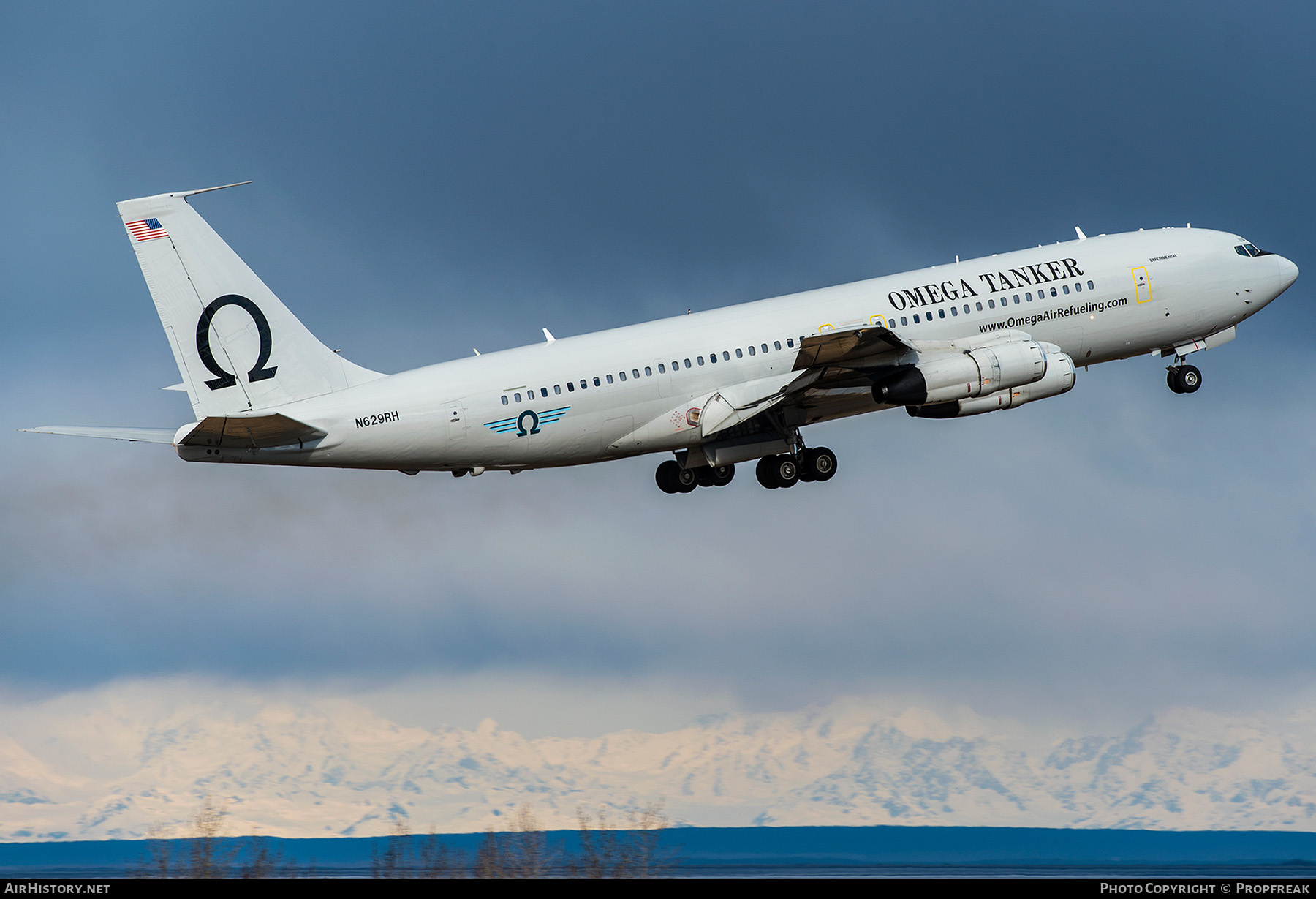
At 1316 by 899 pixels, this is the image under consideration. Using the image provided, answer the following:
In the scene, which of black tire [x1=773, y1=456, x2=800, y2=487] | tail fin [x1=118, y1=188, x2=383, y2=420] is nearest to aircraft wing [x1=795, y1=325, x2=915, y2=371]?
black tire [x1=773, y1=456, x2=800, y2=487]

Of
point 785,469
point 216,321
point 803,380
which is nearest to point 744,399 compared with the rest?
point 803,380

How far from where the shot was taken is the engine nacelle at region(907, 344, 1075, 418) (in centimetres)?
4191

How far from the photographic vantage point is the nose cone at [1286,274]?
49531 millimetres

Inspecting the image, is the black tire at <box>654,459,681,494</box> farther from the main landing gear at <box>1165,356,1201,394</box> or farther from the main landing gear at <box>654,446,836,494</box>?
the main landing gear at <box>1165,356,1201,394</box>

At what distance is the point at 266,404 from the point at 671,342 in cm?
1177

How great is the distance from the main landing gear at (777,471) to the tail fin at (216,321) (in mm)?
12533

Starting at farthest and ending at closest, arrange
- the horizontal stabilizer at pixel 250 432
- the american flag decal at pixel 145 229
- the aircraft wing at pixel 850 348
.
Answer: the aircraft wing at pixel 850 348 → the american flag decal at pixel 145 229 → the horizontal stabilizer at pixel 250 432

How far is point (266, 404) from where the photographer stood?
123ft

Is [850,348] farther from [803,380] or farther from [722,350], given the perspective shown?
[722,350]

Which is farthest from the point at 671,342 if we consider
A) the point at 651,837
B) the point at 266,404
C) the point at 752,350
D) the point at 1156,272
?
the point at 651,837

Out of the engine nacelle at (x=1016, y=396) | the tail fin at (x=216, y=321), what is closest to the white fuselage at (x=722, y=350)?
the tail fin at (x=216, y=321)

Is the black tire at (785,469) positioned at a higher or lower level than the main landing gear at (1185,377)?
lower

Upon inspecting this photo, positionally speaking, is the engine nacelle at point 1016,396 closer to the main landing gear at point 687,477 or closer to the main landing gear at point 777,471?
the main landing gear at point 777,471
